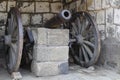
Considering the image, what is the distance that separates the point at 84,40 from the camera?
4355 mm

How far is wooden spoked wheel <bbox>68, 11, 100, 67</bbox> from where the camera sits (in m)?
4.07

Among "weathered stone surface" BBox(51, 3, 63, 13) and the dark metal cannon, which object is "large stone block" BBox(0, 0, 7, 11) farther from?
the dark metal cannon

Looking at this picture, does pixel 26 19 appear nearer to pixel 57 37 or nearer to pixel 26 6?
pixel 26 6

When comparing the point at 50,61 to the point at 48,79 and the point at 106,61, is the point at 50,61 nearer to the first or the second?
the point at 48,79

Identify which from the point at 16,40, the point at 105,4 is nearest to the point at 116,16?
the point at 105,4

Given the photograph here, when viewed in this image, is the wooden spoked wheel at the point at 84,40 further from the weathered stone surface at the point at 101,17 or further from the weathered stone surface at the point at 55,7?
the weathered stone surface at the point at 55,7

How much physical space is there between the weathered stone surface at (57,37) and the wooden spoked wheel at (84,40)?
0.48 meters

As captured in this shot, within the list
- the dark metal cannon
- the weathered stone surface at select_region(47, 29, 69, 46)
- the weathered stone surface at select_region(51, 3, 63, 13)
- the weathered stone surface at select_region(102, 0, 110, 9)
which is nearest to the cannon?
the weathered stone surface at select_region(47, 29, 69, 46)

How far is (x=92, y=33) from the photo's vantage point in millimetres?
4219

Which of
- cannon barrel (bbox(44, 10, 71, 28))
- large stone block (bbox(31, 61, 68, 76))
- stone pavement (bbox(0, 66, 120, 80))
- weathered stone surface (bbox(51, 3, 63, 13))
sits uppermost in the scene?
weathered stone surface (bbox(51, 3, 63, 13))

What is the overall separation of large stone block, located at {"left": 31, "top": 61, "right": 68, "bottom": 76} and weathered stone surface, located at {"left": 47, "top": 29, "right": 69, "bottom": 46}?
12.4 inches

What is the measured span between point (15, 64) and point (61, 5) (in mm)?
2852

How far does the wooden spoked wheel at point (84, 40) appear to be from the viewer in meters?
4.07

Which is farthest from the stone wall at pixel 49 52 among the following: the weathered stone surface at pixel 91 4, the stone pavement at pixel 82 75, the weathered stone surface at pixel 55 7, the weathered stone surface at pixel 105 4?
the weathered stone surface at pixel 55 7
